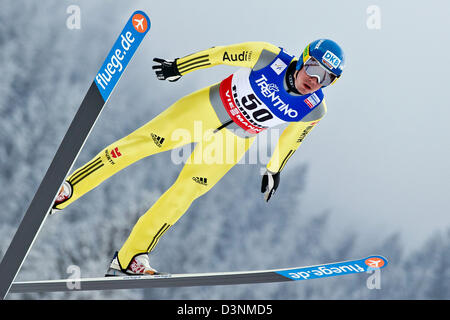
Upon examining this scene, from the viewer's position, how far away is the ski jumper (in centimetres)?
382

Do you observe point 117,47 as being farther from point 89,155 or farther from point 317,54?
point 89,155

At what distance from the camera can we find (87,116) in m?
3.50

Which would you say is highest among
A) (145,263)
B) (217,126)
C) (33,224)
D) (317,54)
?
(317,54)

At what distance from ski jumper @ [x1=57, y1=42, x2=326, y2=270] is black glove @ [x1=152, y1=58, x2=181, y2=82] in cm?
3

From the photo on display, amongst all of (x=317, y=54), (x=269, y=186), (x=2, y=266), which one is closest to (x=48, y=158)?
(x=2, y=266)

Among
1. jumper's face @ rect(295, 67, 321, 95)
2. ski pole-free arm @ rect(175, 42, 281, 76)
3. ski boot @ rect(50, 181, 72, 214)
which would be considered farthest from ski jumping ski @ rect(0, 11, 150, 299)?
jumper's face @ rect(295, 67, 321, 95)

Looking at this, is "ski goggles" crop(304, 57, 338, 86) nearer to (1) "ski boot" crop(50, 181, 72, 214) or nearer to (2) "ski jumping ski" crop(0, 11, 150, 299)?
(2) "ski jumping ski" crop(0, 11, 150, 299)

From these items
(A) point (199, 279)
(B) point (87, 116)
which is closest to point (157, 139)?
(B) point (87, 116)

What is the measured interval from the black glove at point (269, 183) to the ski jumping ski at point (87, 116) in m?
1.26

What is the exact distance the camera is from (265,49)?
3811 millimetres

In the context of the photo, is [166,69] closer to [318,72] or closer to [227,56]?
[227,56]

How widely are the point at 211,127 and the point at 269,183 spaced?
1.86 feet

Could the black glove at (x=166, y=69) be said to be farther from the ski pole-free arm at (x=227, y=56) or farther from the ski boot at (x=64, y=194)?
the ski boot at (x=64, y=194)

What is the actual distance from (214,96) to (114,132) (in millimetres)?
2213
